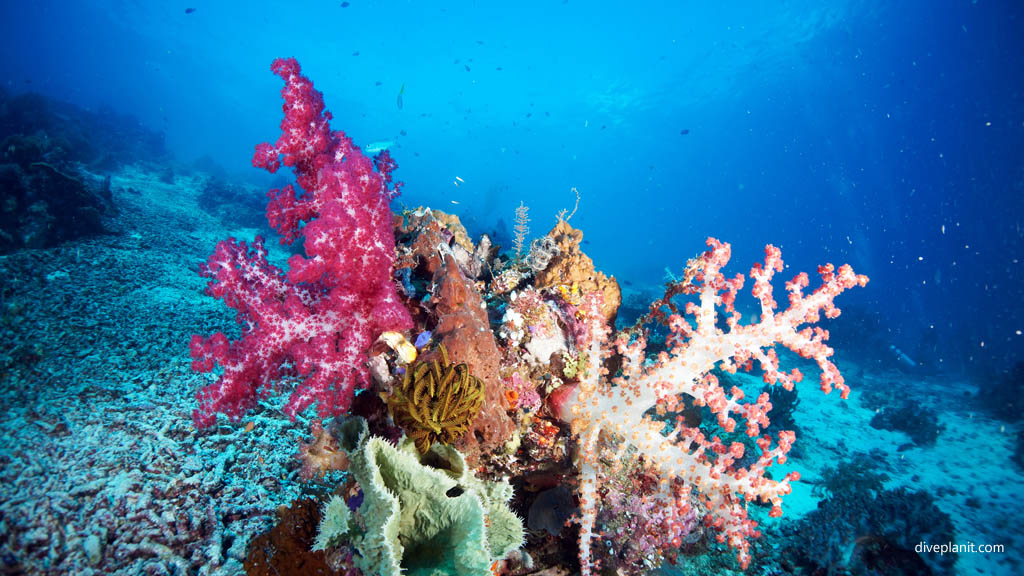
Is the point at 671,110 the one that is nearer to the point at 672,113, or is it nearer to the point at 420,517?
the point at 672,113

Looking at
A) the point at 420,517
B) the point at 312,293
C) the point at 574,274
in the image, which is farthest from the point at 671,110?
the point at 420,517

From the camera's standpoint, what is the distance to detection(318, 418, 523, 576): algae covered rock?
2.22 meters

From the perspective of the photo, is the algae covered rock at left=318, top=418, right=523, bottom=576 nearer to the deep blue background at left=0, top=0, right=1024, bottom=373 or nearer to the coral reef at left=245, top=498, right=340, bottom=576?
the coral reef at left=245, top=498, right=340, bottom=576

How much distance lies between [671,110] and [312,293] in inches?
3389

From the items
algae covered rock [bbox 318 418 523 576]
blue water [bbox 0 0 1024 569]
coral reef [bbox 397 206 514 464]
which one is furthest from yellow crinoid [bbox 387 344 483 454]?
blue water [bbox 0 0 1024 569]

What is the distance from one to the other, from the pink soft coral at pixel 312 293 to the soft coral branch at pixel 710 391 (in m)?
2.04

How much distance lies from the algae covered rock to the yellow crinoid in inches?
4.5

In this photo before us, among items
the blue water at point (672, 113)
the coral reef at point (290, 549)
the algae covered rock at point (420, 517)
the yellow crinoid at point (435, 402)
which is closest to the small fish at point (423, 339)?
the yellow crinoid at point (435, 402)

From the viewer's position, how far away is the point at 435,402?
2.86 meters

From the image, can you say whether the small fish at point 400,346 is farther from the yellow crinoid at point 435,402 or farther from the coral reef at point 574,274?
the coral reef at point 574,274

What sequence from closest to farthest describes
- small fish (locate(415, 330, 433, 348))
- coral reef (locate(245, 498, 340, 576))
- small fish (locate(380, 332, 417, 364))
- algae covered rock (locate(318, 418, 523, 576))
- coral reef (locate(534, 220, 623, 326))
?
algae covered rock (locate(318, 418, 523, 576)), coral reef (locate(245, 498, 340, 576)), small fish (locate(380, 332, 417, 364)), small fish (locate(415, 330, 433, 348)), coral reef (locate(534, 220, 623, 326))

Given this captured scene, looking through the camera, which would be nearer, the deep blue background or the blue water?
the blue water

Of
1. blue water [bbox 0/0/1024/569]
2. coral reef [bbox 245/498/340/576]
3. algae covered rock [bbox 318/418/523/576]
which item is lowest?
coral reef [bbox 245/498/340/576]

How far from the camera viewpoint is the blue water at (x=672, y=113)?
1645 inches
